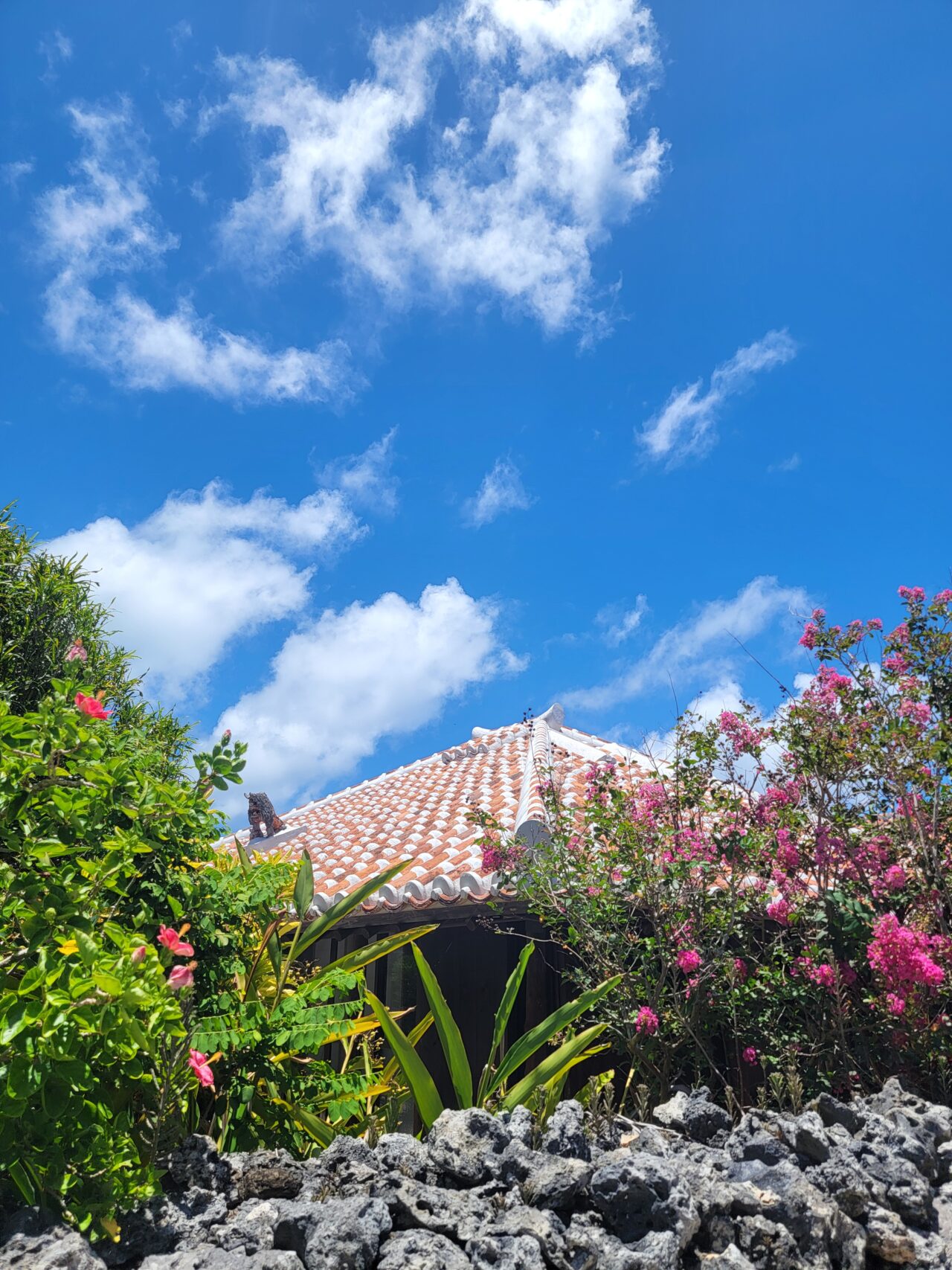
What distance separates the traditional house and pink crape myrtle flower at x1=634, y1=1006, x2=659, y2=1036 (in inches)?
55.8

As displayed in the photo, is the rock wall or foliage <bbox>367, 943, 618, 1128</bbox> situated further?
foliage <bbox>367, 943, 618, 1128</bbox>

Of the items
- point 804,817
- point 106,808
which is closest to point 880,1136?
point 804,817

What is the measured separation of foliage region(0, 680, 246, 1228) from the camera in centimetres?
258

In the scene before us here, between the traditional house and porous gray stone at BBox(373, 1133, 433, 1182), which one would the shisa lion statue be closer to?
the traditional house

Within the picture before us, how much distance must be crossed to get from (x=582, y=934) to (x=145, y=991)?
197 inches

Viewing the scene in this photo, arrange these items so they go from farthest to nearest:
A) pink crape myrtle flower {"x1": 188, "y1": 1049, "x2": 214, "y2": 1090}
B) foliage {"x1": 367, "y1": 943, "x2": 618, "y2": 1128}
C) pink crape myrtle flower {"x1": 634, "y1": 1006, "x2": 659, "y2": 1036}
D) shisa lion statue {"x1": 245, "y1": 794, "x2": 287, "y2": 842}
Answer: shisa lion statue {"x1": 245, "y1": 794, "x2": 287, "y2": 842} < pink crape myrtle flower {"x1": 634, "y1": 1006, "x2": 659, "y2": 1036} < foliage {"x1": 367, "y1": 943, "x2": 618, "y2": 1128} < pink crape myrtle flower {"x1": 188, "y1": 1049, "x2": 214, "y2": 1090}

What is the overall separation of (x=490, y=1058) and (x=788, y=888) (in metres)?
2.82

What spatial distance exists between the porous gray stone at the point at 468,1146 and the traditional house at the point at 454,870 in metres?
2.76

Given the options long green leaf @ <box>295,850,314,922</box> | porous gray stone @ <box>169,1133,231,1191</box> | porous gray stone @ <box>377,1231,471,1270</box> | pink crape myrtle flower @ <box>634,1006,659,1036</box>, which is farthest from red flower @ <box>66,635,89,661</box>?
porous gray stone @ <box>377,1231,471,1270</box>

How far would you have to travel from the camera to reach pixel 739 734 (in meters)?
7.32

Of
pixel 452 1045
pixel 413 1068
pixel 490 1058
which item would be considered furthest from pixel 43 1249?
pixel 490 1058

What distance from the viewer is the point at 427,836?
10594 mm

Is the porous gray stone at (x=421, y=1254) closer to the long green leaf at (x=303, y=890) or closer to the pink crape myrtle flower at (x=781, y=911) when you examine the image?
the long green leaf at (x=303, y=890)

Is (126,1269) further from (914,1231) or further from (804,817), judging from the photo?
(804,817)
